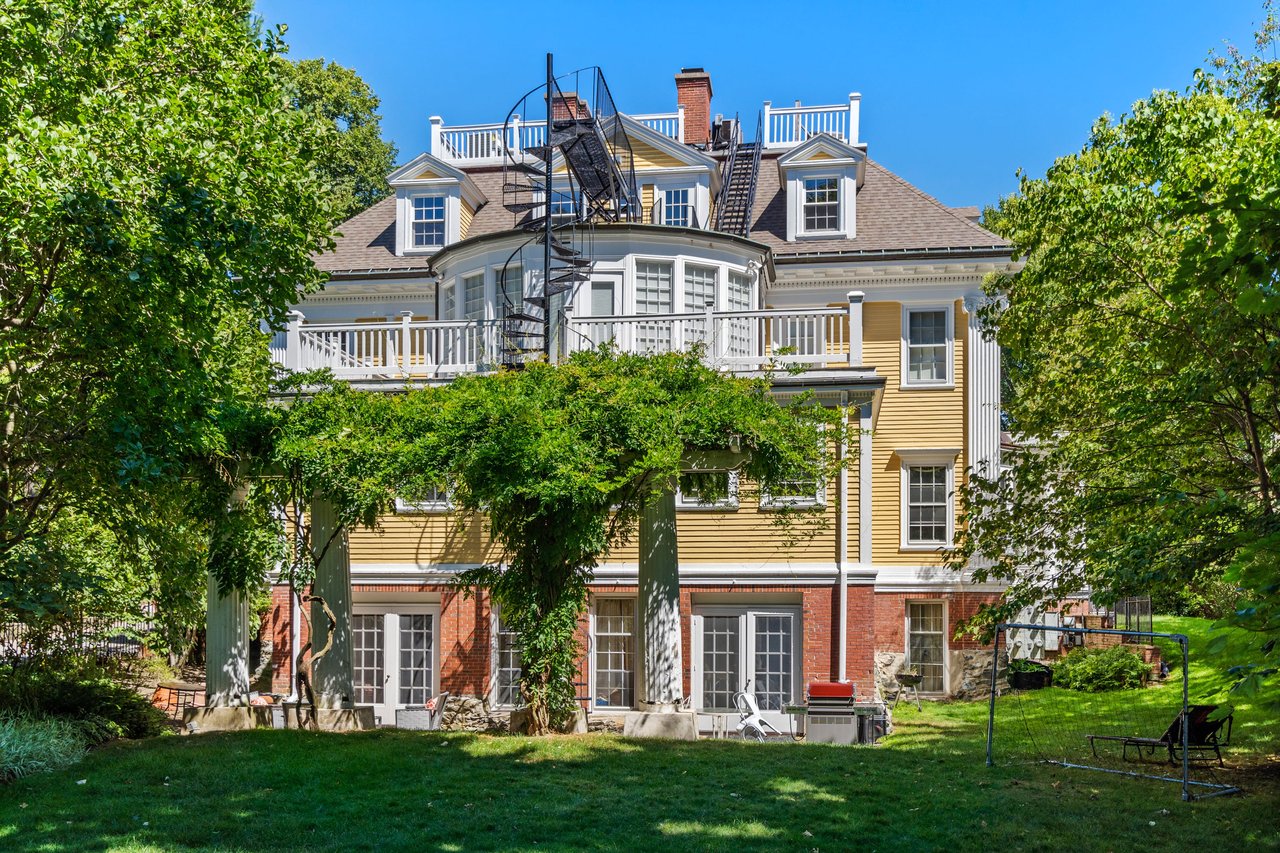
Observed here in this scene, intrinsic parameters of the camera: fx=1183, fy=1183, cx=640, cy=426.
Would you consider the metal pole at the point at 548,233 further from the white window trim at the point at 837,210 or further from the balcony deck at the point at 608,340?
the white window trim at the point at 837,210

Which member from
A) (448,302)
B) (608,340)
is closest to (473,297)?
(448,302)

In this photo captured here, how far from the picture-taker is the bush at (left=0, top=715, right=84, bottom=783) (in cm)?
1167

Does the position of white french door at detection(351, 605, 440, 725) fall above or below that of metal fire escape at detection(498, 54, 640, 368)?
below

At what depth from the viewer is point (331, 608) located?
631 inches

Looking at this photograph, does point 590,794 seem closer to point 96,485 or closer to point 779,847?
point 779,847

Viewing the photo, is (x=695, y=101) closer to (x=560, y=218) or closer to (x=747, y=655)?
(x=560, y=218)

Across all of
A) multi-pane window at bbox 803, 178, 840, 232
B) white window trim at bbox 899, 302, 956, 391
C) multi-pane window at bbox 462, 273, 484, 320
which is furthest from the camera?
multi-pane window at bbox 803, 178, 840, 232

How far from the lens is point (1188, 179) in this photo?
12891 mm

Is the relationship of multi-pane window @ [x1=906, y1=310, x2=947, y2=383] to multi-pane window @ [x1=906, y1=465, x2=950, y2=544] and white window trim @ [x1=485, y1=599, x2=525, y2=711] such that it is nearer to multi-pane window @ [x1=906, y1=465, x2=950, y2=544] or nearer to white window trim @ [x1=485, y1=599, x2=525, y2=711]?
multi-pane window @ [x1=906, y1=465, x2=950, y2=544]

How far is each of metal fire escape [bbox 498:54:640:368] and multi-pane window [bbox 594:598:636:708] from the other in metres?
4.89

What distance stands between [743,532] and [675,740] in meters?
7.44

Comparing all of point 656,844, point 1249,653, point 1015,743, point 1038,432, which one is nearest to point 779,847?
point 656,844

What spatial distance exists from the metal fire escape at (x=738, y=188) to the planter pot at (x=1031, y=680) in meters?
10.6

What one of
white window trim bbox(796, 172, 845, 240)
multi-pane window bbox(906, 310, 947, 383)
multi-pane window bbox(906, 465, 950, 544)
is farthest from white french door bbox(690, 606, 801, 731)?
white window trim bbox(796, 172, 845, 240)
